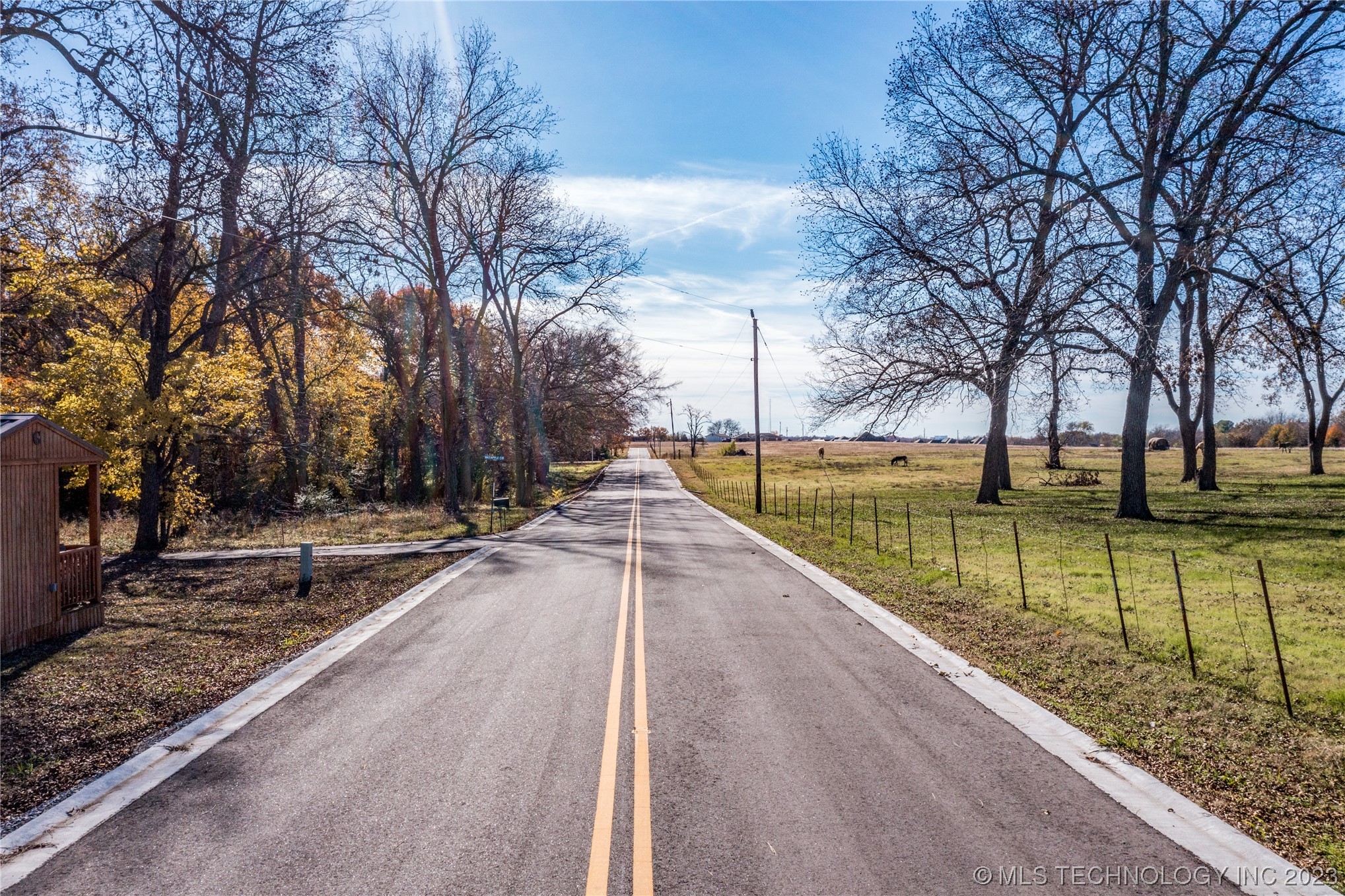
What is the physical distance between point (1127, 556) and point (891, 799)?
41.8 feet

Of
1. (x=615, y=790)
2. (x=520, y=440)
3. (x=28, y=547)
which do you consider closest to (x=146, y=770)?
(x=615, y=790)

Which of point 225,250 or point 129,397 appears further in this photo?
point 225,250

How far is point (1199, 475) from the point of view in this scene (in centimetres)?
3219

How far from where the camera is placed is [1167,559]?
14.2 metres

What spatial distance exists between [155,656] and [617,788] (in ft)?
22.0

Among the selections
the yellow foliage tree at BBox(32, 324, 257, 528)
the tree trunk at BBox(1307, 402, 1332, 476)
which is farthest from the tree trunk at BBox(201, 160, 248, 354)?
the tree trunk at BBox(1307, 402, 1332, 476)

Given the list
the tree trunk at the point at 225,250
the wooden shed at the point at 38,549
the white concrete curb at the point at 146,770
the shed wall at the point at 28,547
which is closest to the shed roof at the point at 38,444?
the wooden shed at the point at 38,549

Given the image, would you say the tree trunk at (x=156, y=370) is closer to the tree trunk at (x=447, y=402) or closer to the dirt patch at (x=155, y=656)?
the dirt patch at (x=155, y=656)

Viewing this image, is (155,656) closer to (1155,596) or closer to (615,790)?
(615,790)

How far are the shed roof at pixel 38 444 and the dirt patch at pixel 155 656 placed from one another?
2329 mm

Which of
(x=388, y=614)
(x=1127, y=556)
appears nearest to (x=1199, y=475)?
(x=1127, y=556)

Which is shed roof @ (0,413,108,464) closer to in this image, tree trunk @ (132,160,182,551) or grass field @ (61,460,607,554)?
tree trunk @ (132,160,182,551)

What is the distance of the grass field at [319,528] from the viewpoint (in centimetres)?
1911

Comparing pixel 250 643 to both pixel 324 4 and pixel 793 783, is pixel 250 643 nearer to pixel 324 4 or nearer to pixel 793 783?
pixel 793 783
